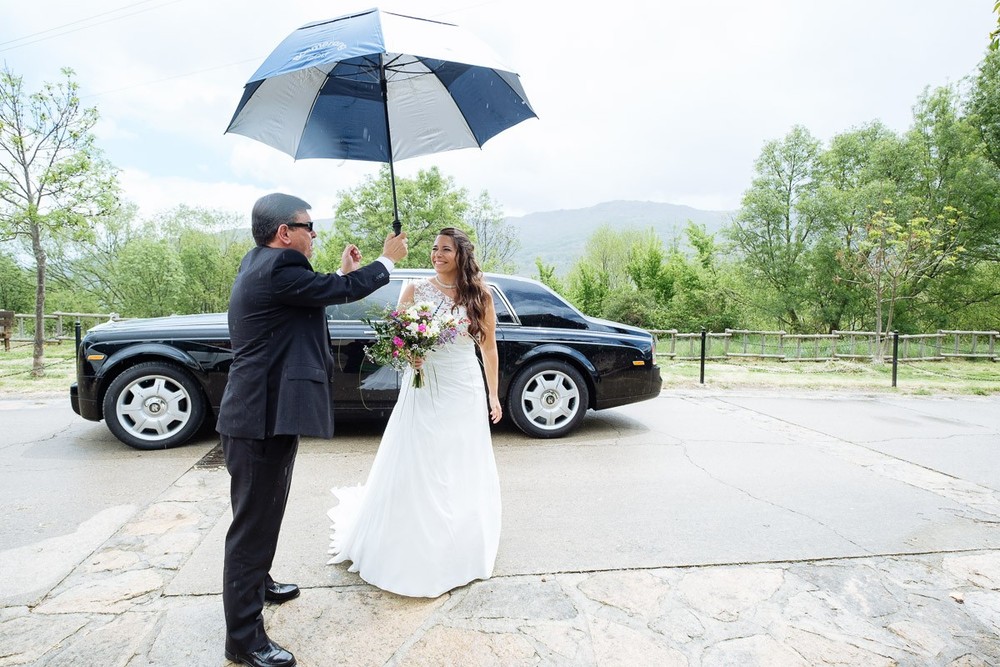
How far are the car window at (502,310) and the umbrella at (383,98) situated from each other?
190 centimetres

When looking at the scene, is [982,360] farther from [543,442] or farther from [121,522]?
[121,522]

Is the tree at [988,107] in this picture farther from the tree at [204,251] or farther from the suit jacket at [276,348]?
the tree at [204,251]

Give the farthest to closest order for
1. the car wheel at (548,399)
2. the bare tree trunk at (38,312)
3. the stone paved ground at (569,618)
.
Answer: the bare tree trunk at (38,312) < the car wheel at (548,399) < the stone paved ground at (569,618)

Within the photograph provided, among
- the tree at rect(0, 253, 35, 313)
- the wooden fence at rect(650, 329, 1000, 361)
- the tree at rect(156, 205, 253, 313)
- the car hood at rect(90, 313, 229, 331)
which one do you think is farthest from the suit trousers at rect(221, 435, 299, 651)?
the tree at rect(0, 253, 35, 313)

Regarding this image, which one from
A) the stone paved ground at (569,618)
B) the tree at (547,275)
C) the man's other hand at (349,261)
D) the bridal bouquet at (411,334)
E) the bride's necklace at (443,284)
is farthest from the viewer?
the tree at (547,275)

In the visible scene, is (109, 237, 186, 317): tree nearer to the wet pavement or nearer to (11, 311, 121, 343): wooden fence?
(11, 311, 121, 343): wooden fence

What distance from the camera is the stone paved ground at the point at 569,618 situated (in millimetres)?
2342

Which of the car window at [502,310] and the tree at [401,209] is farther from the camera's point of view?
the tree at [401,209]

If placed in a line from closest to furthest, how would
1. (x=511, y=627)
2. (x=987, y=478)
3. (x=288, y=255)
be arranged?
(x=288, y=255), (x=511, y=627), (x=987, y=478)

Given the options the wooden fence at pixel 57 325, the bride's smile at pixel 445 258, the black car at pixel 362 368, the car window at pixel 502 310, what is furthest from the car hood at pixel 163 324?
the wooden fence at pixel 57 325

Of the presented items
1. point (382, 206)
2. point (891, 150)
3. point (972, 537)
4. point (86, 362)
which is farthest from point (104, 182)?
point (891, 150)

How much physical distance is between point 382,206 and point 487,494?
124 feet

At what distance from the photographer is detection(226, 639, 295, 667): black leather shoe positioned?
2227 millimetres

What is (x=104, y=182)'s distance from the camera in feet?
36.8
